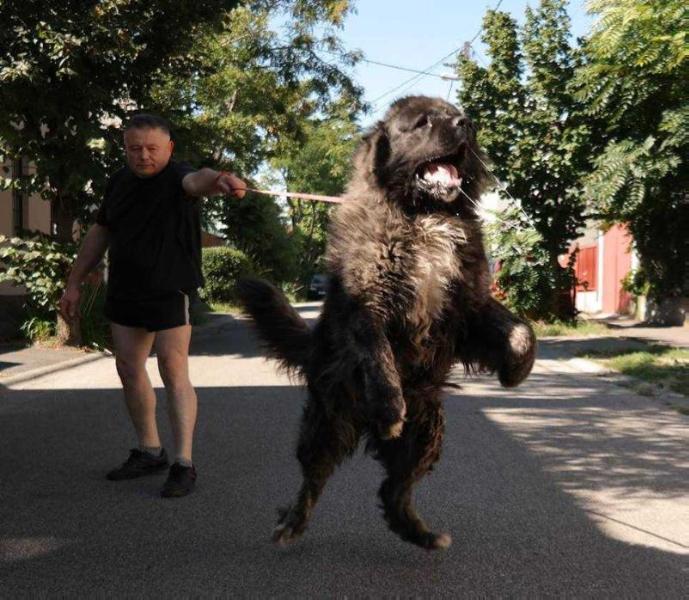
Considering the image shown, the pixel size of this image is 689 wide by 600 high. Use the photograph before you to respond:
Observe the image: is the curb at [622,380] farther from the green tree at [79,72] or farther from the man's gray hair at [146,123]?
the green tree at [79,72]

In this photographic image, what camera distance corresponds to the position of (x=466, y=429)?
7441 millimetres

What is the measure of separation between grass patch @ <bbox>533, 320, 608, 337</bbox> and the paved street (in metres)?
9.98

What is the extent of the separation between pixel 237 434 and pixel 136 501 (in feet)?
7.23

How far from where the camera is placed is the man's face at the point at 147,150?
503 centimetres

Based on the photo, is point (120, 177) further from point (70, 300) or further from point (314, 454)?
point (314, 454)

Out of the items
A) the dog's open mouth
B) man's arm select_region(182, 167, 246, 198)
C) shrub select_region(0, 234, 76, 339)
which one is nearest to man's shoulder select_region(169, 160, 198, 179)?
man's arm select_region(182, 167, 246, 198)

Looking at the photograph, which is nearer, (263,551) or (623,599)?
(623,599)

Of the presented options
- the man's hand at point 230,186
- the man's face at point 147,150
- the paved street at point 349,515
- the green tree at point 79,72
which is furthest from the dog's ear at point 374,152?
the green tree at point 79,72

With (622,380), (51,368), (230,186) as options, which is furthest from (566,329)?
(230,186)

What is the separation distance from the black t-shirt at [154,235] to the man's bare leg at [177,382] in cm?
31

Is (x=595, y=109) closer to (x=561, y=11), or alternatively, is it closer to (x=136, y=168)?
(x=561, y=11)

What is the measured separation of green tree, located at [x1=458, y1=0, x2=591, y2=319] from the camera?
17.5 metres

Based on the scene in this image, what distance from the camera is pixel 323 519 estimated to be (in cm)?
454

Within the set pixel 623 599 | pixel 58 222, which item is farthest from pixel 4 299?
pixel 623 599
